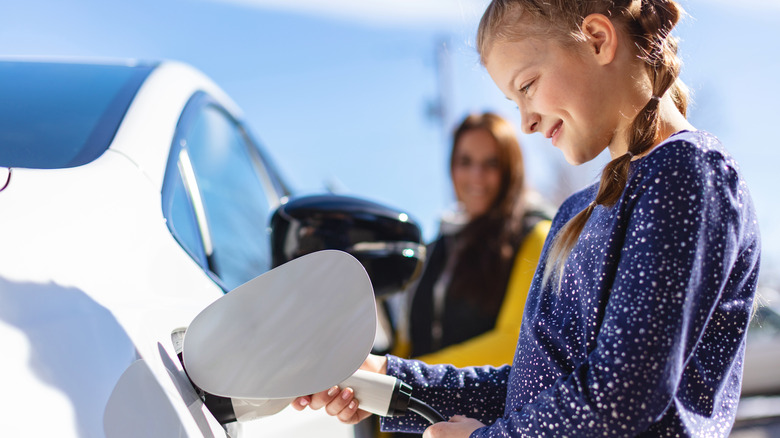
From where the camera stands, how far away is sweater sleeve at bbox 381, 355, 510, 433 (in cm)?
134

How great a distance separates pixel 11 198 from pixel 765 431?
2.92 meters

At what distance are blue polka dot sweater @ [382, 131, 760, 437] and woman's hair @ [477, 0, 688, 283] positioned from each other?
6 centimetres

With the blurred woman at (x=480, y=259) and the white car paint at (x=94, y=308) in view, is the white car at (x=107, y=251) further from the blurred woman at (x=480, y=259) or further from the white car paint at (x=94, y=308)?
the blurred woman at (x=480, y=259)

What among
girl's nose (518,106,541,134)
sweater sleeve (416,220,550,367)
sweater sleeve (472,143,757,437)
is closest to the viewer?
sweater sleeve (472,143,757,437)

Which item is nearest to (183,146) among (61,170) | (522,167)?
(61,170)

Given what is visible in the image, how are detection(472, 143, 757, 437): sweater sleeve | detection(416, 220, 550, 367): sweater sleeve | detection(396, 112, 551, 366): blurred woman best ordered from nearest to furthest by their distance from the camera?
1. detection(472, 143, 757, 437): sweater sleeve
2. detection(416, 220, 550, 367): sweater sleeve
3. detection(396, 112, 551, 366): blurred woman

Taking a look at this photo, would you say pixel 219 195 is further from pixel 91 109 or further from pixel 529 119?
pixel 529 119

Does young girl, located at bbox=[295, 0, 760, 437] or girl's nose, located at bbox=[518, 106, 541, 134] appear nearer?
young girl, located at bbox=[295, 0, 760, 437]

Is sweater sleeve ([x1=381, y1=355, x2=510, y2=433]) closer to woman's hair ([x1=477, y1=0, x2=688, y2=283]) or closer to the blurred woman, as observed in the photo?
woman's hair ([x1=477, y1=0, x2=688, y2=283])

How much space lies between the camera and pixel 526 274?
279 cm

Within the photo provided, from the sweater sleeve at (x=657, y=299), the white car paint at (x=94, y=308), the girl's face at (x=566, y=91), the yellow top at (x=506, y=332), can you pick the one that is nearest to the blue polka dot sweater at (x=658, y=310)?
the sweater sleeve at (x=657, y=299)

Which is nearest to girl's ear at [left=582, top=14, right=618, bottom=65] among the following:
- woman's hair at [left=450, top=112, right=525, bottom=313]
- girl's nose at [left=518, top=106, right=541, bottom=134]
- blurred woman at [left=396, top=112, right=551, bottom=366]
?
girl's nose at [left=518, top=106, right=541, bottom=134]

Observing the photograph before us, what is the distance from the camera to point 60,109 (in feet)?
4.77

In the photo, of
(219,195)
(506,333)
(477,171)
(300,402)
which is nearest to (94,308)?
(300,402)
